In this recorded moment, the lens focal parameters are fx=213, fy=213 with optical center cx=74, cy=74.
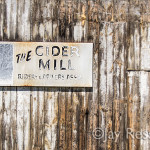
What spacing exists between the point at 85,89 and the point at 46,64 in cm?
57

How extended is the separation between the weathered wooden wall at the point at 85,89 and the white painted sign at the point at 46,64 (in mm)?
82

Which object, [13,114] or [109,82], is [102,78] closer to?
[109,82]

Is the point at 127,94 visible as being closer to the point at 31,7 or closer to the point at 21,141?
the point at 21,141

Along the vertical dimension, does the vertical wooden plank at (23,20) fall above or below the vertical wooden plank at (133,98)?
above

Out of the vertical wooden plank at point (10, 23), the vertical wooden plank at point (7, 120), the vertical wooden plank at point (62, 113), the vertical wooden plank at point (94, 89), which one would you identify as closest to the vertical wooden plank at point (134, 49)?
the vertical wooden plank at point (94, 89)

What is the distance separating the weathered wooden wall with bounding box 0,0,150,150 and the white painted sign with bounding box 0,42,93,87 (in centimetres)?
8

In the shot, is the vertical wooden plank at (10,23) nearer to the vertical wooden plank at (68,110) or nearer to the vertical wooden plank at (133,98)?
the vertical wooden plank at (68,110)

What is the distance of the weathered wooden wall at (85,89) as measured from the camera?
263 centimetres

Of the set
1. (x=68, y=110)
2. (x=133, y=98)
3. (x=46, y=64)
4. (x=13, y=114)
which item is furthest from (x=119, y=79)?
(x=13, y=114)

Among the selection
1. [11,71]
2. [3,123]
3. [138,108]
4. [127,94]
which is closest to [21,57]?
[11,71]

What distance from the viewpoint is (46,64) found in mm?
2619

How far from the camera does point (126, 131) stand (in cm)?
269

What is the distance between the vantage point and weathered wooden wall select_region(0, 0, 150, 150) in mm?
2629

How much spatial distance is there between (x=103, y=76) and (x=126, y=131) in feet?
2.48
